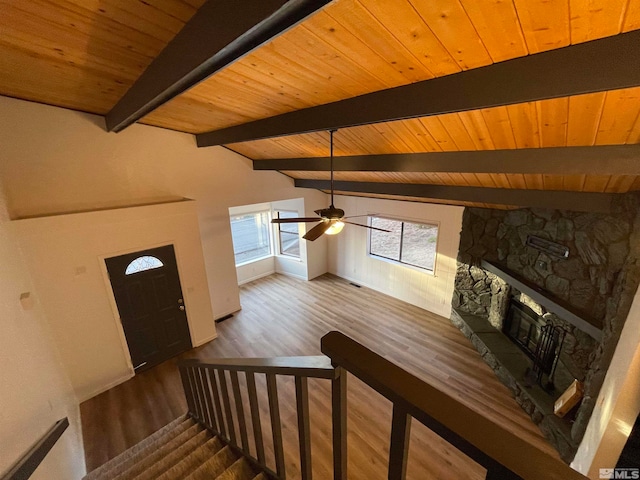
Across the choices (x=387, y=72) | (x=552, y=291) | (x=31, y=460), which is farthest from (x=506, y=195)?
(x=31, y=460)

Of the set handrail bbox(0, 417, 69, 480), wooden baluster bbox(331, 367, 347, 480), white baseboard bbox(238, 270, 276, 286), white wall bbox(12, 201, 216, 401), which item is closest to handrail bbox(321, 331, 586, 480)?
wooden baluster bbox(331, 367, 347, 480)

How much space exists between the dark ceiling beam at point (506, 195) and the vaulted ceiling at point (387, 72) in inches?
0.8

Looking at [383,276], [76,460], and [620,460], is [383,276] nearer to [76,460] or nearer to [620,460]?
[620,460]

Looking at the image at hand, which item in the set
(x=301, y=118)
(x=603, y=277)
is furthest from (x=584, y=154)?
(x=301, y=118)

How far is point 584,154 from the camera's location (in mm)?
2043

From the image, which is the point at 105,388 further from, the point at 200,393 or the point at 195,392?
the point at 200,393

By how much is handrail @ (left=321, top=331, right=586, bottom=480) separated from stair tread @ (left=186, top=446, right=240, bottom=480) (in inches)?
73.4

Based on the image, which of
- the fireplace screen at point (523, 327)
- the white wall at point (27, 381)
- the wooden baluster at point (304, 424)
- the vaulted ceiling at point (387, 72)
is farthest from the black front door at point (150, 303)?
the fireplace screen at point (523, 327)

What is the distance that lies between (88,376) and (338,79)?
4899 millimetres

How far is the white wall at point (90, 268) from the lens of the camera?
10.2 ft

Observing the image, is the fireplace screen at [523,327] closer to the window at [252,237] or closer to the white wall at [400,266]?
the white wall at [400,266]

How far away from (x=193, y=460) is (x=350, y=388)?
88.5 inches

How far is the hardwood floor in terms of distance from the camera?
9.62 feet

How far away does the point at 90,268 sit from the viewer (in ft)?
11.3
